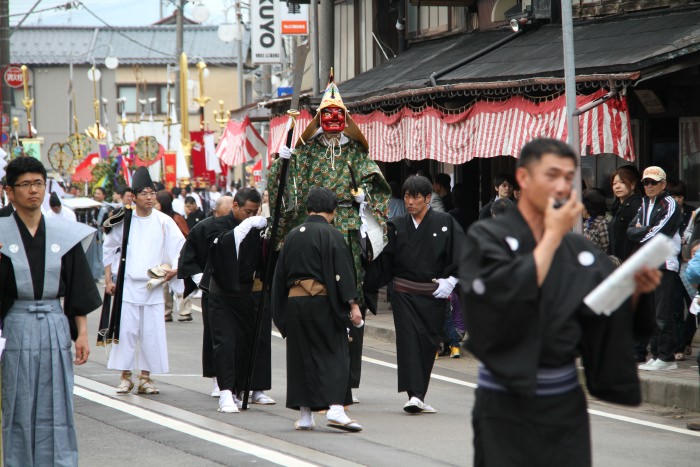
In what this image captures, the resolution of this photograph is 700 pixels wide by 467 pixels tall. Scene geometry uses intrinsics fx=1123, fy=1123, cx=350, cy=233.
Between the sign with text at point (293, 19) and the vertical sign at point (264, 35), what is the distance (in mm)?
1372

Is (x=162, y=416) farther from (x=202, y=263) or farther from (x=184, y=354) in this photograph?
(x=184, y=354)

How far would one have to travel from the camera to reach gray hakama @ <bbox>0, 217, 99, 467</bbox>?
6051mm

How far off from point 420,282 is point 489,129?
4135mm

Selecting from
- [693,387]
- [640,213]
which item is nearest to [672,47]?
[640,213]

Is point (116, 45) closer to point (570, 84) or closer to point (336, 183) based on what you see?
point (570, 84)

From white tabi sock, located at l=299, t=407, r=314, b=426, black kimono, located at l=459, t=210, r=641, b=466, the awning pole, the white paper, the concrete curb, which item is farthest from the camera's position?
the awning pole

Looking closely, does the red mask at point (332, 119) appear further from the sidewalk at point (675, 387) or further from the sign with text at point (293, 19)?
the sign with text at point (293, 19)

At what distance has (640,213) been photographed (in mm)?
11000

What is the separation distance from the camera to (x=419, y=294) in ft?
31.0

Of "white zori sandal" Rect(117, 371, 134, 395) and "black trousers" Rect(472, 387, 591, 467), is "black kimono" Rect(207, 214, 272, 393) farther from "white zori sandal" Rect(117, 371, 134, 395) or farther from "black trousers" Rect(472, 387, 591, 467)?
"black trousers" Rect(472, 387, 591, 467)

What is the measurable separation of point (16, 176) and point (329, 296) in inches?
118

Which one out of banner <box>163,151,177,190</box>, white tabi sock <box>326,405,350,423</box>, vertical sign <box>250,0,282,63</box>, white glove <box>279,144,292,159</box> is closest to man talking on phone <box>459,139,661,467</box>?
white tabi sock <box>326,405,350,423</box>

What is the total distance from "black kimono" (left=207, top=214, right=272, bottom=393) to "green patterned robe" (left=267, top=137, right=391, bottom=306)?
43 cm

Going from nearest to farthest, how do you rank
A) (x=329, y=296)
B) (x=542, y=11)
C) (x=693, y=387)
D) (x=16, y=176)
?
(x=16, y=176), (x=329, y=296), (x=693, y=387), (x=542, y=11)
